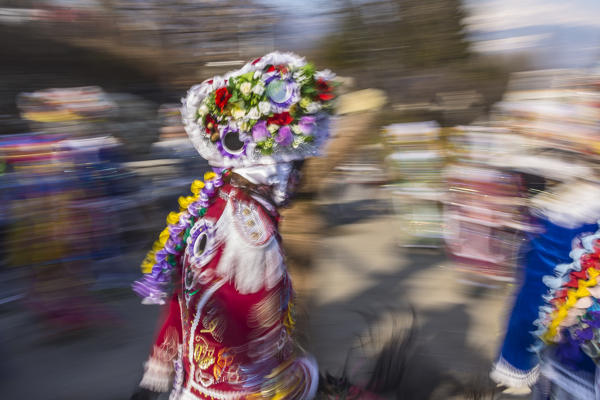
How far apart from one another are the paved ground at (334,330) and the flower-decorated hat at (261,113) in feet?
3.41

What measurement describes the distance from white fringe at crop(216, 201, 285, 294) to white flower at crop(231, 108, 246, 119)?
0.39 m

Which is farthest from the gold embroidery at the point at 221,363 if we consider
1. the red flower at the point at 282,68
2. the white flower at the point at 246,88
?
the red flower at the point at 282,68

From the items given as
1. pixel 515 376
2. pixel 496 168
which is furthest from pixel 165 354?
pixel 496 168

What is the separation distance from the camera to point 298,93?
62.3 inches

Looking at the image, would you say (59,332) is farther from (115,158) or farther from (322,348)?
(322,348)

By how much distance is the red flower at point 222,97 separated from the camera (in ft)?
5.17

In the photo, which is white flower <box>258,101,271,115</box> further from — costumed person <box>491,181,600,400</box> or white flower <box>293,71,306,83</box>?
costumed person <box>491,181,600,400</box>

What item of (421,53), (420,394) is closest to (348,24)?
(421,53)

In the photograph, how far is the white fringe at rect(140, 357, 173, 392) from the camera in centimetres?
168

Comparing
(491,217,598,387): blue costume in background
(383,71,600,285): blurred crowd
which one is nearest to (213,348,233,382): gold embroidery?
(491,217,598,387): blue costume in background

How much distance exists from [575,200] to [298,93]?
1.13 m

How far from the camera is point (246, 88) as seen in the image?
155 centimetres

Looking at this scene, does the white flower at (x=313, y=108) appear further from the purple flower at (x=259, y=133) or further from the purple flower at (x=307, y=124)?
the purple flower at (x=259, y=133)

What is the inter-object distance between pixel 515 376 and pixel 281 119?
1.68 m
